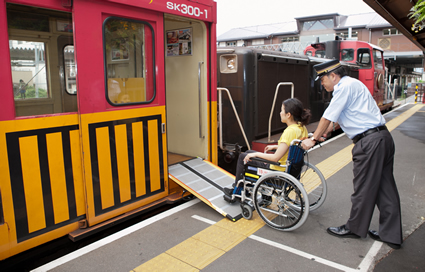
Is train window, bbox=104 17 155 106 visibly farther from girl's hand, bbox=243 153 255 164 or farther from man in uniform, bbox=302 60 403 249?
man in uniform, bbox=302 60 403 249

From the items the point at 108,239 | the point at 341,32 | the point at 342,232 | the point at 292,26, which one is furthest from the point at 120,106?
the point at 292,26

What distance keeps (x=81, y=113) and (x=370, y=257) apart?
9.77 ft

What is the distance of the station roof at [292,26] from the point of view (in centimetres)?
3531

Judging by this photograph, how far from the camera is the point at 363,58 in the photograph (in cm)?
1172

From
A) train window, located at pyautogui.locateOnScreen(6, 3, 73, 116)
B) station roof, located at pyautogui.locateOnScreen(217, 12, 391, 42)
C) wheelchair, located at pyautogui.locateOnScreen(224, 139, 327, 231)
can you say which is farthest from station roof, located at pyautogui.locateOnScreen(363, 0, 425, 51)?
station roof, located at pyautogui.locateOnScreen(217, 12, 391, 42)

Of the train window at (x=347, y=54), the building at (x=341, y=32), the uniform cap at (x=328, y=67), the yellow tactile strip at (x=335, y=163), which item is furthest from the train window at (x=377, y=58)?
the building at (x=341, y=32)

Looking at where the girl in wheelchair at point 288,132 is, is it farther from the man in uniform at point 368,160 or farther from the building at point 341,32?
the building at point 341,32

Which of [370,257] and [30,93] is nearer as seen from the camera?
[370,257]

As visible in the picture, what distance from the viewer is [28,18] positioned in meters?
3.45

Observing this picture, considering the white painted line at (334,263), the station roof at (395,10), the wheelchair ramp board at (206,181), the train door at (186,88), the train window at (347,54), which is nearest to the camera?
the white painted line at (334,263)

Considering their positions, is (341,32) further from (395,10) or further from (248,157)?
(248,157)

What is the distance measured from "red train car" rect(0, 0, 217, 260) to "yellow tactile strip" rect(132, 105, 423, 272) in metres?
0.76

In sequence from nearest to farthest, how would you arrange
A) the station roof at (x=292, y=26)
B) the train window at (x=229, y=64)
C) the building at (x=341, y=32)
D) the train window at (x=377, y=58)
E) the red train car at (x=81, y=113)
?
the red train car at (x=81, y=113), the train window at (x=229, y=64), the train window at (x=377, y=58), the building at (x=341, y=32), the station roof at (x=292, y=26)

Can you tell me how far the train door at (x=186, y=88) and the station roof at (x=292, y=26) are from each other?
34833mm
